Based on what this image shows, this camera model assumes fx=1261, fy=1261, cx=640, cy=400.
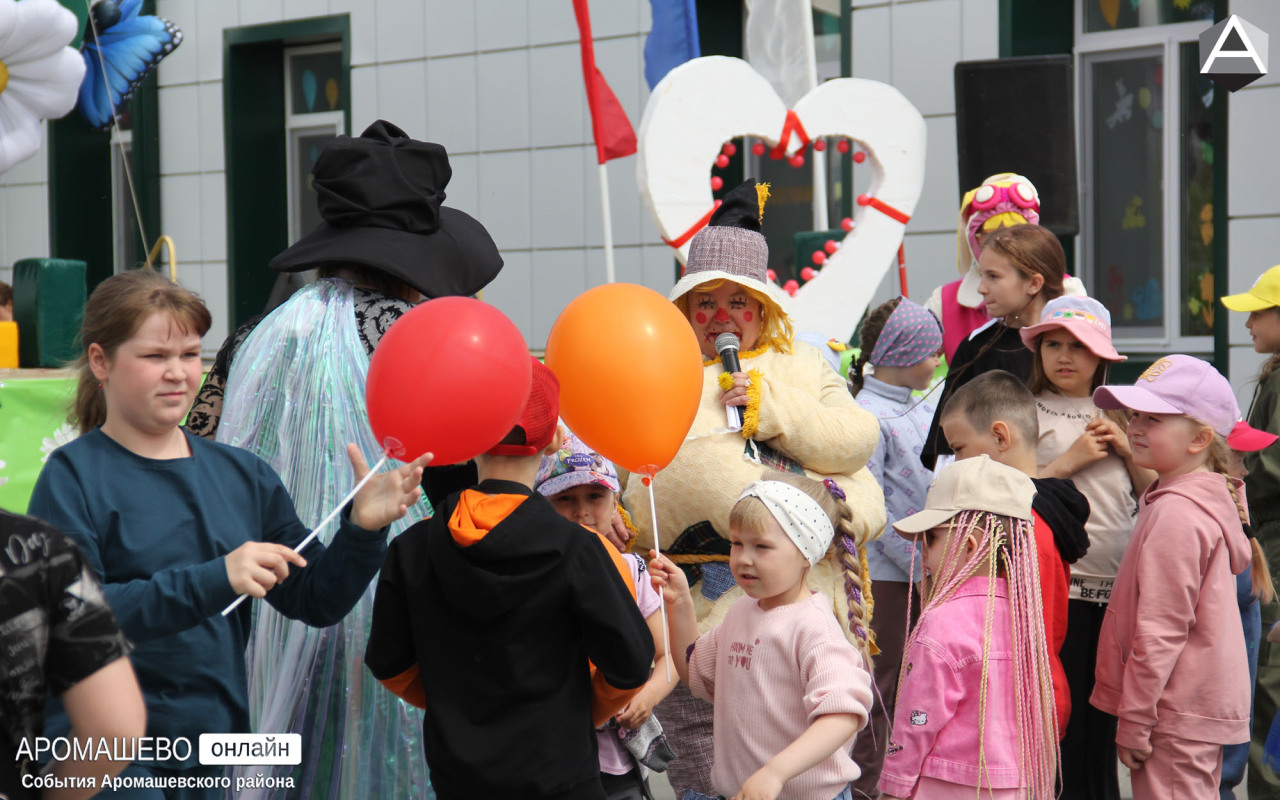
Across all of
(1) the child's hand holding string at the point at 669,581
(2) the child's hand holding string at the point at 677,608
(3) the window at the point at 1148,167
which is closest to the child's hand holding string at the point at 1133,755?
(2) the child's hand holding string at the point at 677,608

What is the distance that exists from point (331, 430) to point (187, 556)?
45 cm

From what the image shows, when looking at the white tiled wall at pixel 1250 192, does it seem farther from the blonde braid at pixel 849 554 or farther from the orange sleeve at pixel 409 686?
the orange sleeve at pixel 409 686

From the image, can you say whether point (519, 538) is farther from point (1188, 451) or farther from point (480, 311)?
point (1188, 451)

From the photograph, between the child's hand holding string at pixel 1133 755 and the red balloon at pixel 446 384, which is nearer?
the red balloon at pixel 446 384

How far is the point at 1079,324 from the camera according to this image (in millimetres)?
3514

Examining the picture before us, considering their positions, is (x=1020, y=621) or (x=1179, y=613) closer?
(x=1020, y=621)

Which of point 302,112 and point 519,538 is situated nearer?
point 519,538

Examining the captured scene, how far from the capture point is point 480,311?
7.67 feet

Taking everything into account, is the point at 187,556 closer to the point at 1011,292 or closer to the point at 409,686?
the point at 409,686

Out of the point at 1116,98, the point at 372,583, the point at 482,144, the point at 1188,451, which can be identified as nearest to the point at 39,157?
the point at 482,144

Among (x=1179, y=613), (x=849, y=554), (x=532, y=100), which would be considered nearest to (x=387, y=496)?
(x=849, y=554)

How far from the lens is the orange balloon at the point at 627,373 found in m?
2.59

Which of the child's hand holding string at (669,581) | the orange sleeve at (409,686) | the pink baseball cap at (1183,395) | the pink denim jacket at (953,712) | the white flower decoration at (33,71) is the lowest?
the pink denim jacket at (953,712)

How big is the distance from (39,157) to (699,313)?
7961mm
